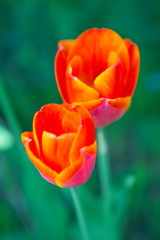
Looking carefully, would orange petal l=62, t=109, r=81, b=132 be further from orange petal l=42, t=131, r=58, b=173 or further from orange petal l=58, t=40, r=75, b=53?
orange petal l=58, t=40, r=75, b=53

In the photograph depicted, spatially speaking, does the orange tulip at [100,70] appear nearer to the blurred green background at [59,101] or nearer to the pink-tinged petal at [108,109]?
the pink-tinged petal at [108,109]

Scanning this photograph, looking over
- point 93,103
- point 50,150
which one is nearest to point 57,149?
point 50,150

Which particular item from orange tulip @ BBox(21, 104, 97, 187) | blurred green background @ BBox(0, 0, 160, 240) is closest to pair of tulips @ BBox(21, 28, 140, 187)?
orange tulip @ BBox(21, 104, 97, 187)

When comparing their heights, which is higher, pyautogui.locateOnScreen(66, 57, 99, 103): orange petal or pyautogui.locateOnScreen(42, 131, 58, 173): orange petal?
pyautogui.locateOnScreen(66, 57, 99, 103): orange petal

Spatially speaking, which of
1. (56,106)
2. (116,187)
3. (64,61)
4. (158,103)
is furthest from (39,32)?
(56,106)

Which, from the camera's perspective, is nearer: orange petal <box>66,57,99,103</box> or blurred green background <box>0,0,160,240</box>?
orange petal <box>66,57,99,103</box>

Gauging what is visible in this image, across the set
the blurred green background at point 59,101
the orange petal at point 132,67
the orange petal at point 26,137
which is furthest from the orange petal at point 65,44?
the blurred green background at point 59,101

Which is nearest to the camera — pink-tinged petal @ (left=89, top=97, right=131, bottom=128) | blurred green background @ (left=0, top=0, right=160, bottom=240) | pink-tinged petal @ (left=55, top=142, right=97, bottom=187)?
pink-tinged petal @ (left=55, top=142, right=97, bottom=187)

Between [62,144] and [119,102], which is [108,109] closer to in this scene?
[119,102]

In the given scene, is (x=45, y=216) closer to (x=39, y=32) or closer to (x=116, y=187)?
(x=116, y=187)
